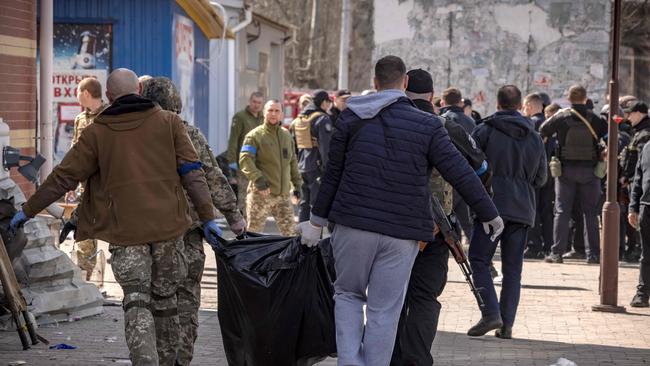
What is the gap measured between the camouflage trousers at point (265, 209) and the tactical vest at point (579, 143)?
3538mm

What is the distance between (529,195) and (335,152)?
3057 mm

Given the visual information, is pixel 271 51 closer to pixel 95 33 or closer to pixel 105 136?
pixel 95 33

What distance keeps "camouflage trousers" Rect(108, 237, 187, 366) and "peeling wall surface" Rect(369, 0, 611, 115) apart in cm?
2029

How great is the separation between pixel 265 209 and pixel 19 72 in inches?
126

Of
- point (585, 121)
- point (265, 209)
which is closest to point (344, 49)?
point (585, 121)

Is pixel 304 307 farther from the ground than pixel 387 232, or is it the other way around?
pixel 387 232

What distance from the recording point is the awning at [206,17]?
1675 cm

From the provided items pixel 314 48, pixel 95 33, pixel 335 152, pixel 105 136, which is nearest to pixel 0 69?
pixel 105 136

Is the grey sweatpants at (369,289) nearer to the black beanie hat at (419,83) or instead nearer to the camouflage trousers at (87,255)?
the black beanie hat at (419,83)

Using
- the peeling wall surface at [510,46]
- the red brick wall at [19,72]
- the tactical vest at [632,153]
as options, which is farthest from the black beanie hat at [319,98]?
the peeling wall surface at [510,46]

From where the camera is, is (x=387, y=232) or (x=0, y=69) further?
(x=0, y=69)

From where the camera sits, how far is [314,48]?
4550 centimetres

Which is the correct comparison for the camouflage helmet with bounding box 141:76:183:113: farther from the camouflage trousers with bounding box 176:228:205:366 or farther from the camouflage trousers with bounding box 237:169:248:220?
the camouflage trousers with bounding box 237:169:248:220

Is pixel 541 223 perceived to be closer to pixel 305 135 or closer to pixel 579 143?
pixel 579 143
